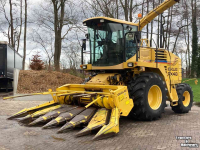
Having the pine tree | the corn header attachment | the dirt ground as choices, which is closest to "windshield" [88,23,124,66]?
the corn header attachment

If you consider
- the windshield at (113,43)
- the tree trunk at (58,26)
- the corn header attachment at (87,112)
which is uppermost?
the tree trunk at (58,26)

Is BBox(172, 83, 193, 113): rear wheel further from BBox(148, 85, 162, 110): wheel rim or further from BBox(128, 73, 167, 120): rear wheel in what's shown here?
BBox(148, 85, 162, 110): wheel rim

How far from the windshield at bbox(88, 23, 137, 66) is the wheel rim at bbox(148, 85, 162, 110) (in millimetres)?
1341

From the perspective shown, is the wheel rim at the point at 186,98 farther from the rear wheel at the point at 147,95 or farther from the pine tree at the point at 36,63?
the pine tree at the point at 36,63

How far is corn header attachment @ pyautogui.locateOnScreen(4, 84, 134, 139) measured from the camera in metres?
5.51

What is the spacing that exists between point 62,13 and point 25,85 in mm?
9142

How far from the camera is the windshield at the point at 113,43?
24.8ft

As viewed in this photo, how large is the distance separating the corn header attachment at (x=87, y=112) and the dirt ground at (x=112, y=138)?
22 centimetres

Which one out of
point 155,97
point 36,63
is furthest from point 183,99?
point 36,63

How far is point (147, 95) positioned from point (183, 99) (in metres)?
2.72

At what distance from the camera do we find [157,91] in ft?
25.2

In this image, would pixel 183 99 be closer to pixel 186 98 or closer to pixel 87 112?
pixel 186 98

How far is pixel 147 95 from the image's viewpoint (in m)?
7.01

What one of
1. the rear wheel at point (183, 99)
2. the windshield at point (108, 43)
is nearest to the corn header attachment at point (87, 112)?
the windshield at point (108, 43)
